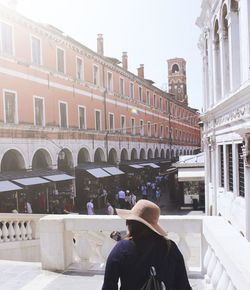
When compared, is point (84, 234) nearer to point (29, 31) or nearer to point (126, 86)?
point (29, 31)

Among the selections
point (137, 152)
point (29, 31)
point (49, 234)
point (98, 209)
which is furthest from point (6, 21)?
point (137, 152)

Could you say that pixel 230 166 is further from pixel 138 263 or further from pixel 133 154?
pixel 133 154

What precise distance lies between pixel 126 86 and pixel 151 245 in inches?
1144

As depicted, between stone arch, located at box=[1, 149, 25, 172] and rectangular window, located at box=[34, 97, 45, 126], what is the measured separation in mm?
2058

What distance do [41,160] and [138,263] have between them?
710 inches

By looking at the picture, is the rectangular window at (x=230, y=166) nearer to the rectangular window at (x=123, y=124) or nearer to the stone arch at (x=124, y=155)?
the rectangular window at (x=123, y=124)

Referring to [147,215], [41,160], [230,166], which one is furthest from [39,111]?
[147,215]

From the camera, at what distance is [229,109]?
37.3ft

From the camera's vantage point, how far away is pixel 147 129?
119 ft

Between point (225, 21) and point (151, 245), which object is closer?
point (151, 245)

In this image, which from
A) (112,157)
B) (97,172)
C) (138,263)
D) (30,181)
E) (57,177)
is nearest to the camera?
(138,263)

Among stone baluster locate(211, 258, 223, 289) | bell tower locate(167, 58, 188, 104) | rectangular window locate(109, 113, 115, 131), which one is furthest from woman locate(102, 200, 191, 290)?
bell tower locate(167, 58, 188, 104)

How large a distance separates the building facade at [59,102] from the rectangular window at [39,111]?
5cm

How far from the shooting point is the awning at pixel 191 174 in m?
19.9
